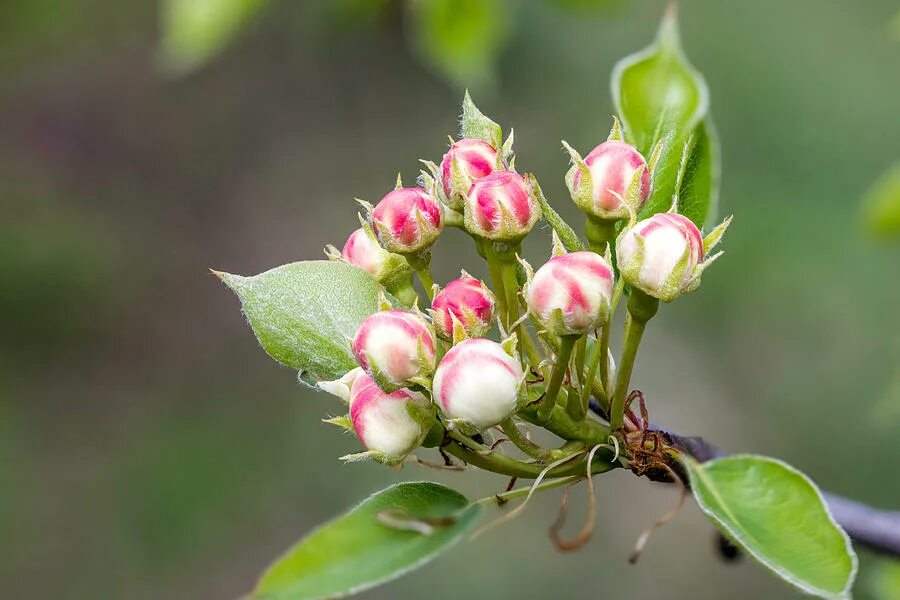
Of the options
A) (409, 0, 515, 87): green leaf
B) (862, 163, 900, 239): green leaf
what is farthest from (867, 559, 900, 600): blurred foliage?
(409, 0, 515, 87): green leaf

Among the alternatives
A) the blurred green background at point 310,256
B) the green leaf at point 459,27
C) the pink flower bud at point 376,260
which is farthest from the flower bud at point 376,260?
the blurred green background at point 310,256

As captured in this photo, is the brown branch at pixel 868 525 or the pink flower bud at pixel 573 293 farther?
the brown branch at pixel 868 525

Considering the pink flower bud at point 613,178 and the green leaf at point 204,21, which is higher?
the green leaf at point 204,21

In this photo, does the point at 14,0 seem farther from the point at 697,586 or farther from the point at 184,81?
the point at 697,586

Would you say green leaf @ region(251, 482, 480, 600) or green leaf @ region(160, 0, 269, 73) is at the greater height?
green leaf @ region(160, 0, 269, 73)

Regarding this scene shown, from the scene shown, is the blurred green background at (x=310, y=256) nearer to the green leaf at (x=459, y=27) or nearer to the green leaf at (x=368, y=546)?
the green leaf at (x=459, y=27)

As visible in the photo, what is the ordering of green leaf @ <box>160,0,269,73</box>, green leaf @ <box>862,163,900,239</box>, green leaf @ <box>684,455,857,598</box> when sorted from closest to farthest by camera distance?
green leaf @ <box>684,455,857,598</box>
green leaf @ <box>862,163,900,239</box>
green leaf @ <box>160,0,269,73</box>

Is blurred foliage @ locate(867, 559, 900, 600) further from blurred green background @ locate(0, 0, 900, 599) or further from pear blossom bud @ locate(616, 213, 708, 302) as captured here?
blurred green background @ locate(0, 0, 900, 599)
